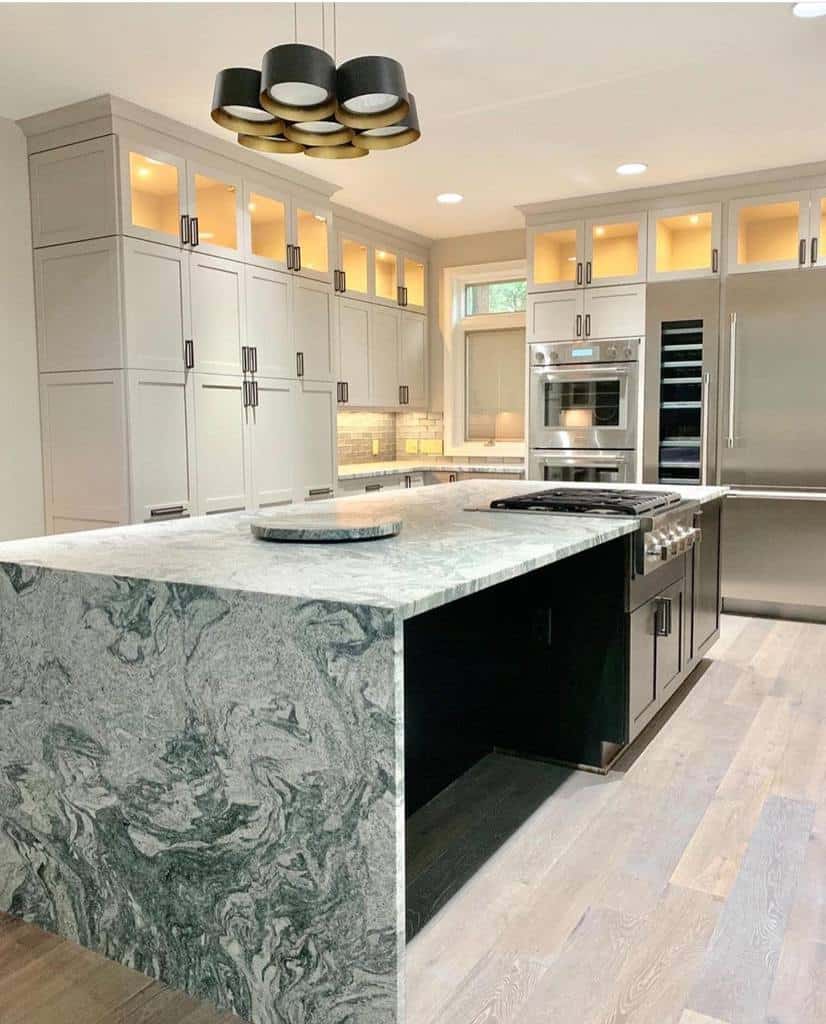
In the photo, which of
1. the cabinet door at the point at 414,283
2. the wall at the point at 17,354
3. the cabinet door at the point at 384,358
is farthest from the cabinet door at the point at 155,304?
the cabinet door at the point at 414,283

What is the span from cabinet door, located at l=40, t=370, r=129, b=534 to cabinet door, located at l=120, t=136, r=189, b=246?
71 cm

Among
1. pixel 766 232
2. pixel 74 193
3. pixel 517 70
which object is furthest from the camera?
pixel 766 232

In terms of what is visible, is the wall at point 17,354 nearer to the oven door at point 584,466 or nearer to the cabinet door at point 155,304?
the cabinet door at point 155,304

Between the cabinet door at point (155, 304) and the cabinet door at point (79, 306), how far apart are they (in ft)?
0.18

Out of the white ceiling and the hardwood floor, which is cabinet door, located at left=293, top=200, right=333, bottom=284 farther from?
the hardwood floor

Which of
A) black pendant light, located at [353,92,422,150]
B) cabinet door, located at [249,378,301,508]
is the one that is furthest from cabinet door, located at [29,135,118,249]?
black pendant light, located at [353,92,422,150]

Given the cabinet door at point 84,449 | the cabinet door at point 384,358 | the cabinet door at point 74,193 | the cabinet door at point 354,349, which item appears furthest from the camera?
the cabinet door at point 384,358

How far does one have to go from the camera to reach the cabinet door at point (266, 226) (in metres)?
4.59

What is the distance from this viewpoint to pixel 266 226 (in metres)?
4.81

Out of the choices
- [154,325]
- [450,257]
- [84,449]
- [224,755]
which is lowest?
[224,755]

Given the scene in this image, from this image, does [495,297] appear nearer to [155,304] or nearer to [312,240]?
[312,240]

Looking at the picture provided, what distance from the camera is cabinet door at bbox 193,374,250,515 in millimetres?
4336

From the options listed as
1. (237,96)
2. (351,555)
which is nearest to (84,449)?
(237,96)

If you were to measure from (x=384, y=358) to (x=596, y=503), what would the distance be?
3.64 meters
